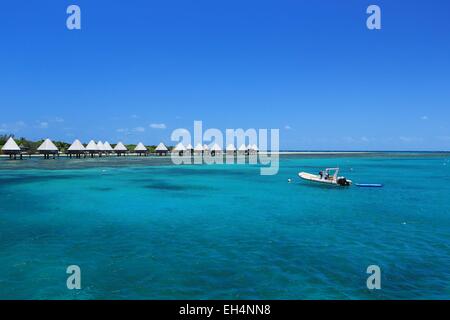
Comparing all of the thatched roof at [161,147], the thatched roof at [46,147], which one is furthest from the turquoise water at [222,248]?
the thatched roof at [161,147]

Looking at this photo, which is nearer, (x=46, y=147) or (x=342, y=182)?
(x=342, y=182)

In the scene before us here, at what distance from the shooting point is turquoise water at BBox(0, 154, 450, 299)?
928cm

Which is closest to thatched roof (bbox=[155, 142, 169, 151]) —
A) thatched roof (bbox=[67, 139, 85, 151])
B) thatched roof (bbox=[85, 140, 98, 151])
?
thatched roof (bbox=[85, 140, 98, 151])

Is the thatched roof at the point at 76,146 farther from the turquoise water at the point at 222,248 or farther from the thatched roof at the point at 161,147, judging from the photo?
the turquoise water at the point at 222,248

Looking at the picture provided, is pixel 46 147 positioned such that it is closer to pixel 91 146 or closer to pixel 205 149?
pixel 91 146

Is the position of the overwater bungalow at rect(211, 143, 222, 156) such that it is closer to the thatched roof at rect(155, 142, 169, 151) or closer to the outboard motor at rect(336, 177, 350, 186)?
the thatched roof at rect(155, 142, 169, 151)

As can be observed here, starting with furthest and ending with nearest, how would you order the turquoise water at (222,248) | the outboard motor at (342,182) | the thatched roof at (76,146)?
the thatched roof at (76,146) < the outboard motor at (342,182) < the turquoise water at (222,248)

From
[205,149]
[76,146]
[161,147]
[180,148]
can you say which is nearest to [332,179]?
[76,146]

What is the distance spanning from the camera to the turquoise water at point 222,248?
928 cm

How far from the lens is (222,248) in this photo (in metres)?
12.7
